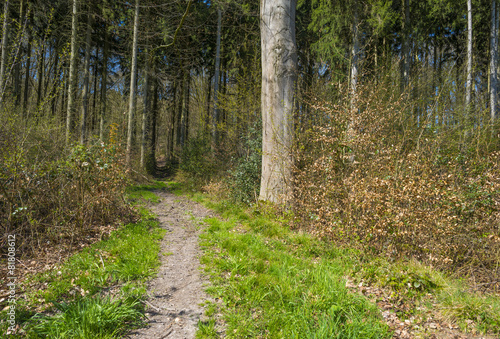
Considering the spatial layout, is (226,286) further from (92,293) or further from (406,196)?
(406,196)

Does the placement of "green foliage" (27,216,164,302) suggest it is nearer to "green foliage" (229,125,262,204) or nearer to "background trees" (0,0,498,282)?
"background trees" (0,0,498,282)

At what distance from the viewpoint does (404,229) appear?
3.64 m

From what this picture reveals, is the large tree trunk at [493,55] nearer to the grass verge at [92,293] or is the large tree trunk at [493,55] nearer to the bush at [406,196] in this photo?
the bush at [406,196]

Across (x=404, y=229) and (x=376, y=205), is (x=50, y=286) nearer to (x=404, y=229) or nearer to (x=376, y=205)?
(x=376, y=205)

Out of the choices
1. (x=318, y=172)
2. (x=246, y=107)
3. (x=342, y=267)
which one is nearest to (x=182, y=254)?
(x=342, y=267)

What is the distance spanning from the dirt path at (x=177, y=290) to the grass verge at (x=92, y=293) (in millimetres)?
145

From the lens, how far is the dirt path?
2.40 metres

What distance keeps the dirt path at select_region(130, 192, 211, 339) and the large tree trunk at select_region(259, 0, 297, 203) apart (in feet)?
6.94

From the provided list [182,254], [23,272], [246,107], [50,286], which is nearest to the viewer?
[50,286]

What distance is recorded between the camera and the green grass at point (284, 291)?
2.28 metres

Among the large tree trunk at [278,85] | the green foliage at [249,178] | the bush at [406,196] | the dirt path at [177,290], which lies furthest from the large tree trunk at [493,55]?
the dirt path at [177,290]

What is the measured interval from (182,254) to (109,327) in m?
1.84

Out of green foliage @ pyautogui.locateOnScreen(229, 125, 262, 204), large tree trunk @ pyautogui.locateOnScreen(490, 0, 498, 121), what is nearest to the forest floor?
green foliage @ pyautogui.locateOnScreen(229, 125, 262, 204)

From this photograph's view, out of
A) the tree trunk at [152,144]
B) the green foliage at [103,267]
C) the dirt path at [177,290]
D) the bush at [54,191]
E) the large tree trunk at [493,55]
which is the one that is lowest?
the dirt path at [177,290]
